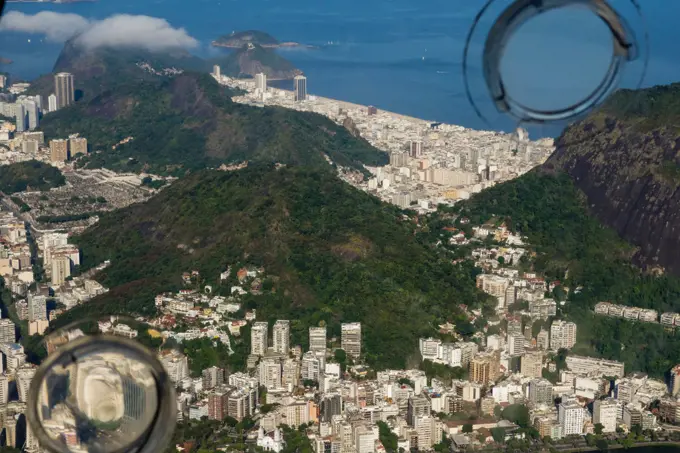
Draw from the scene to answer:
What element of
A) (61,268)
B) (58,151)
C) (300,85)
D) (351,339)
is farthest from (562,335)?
(300,85)

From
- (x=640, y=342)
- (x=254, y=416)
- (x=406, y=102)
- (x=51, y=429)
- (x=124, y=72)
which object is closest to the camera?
(x=51, y=429)

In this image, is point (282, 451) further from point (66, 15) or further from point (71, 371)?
point (66, 15)

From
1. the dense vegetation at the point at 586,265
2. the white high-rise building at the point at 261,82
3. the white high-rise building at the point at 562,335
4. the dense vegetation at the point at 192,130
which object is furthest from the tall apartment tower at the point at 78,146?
the white high-rise building at the point at 562,335

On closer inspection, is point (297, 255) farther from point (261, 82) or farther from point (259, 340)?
point (261, 82)

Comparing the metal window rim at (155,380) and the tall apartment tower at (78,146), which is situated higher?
the metal window rim at (155,380)

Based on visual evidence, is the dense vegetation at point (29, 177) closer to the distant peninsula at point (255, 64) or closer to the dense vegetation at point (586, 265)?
the dense vegetation at point (586, 265)

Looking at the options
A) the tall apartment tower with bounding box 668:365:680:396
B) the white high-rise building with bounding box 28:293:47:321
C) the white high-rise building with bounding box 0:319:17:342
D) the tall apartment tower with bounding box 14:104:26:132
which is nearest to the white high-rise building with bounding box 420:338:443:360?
the tall apartment tower with bounding box 668:365:680:396

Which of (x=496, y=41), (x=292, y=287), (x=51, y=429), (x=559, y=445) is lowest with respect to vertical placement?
(x=559, y=445)

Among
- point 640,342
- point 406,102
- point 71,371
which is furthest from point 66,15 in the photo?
point 71,371
